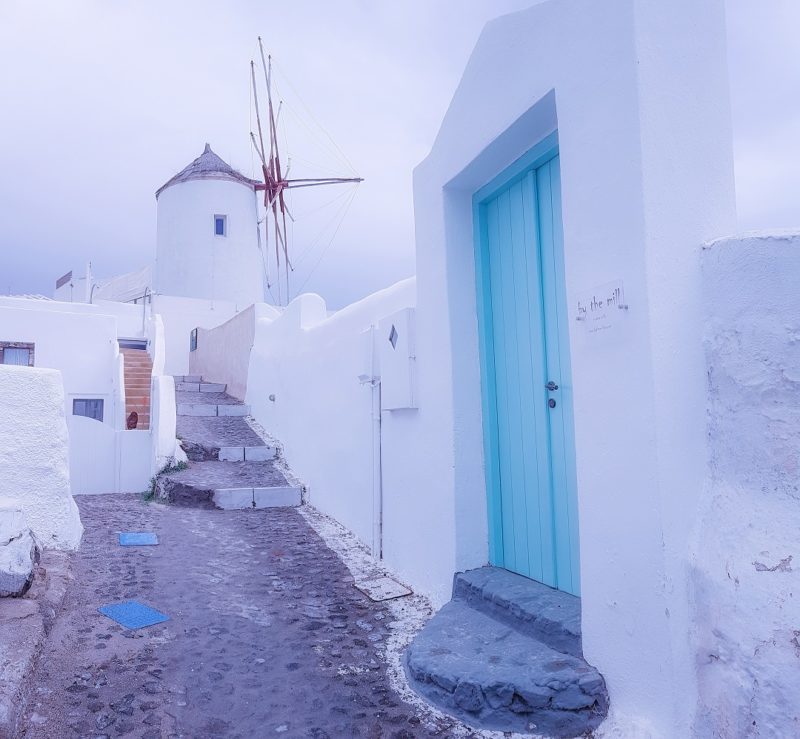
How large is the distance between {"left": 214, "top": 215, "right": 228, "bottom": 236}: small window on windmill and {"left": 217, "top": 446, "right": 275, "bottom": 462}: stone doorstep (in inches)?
540

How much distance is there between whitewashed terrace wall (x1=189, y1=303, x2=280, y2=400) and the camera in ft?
40.3

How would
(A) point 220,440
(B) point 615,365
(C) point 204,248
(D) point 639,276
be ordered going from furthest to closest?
(C) point 204,248 < (A) point 220,440 < (B) point 615,365 < (D) point 639,276

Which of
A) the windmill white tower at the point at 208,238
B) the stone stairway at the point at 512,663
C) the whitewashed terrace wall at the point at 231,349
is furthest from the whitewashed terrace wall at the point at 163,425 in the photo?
the windmill white tower at the point at 208,238

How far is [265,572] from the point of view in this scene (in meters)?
4.85

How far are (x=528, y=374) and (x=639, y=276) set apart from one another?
3.71ft

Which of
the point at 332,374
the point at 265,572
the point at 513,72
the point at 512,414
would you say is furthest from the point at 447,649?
the point at 332,374

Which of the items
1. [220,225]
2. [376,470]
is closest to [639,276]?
[376,470]

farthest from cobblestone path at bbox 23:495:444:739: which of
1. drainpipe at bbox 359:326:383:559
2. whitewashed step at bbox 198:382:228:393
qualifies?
whitewashed step at bbox 198:382:228:393

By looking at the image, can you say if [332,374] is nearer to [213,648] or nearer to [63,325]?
[213,648]

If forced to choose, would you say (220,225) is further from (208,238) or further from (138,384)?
(138,384)

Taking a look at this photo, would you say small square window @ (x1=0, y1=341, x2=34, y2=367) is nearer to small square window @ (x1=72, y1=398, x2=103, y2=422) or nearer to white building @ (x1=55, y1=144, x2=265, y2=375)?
Answer: small square window @ (x1=72, y1=398, x2=103, y2=422)

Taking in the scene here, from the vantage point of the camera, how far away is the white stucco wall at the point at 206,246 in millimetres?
20719

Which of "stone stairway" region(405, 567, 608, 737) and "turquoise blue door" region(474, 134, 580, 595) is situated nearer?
"stone stairway" region(405, 567, 608, 737)

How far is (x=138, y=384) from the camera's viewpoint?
40.9 feet
